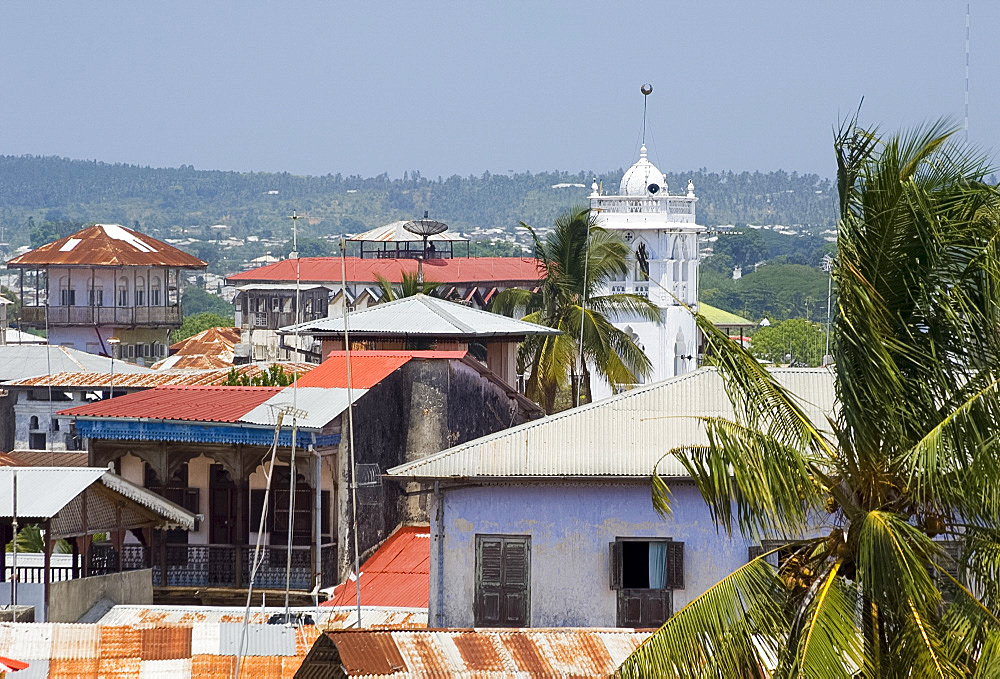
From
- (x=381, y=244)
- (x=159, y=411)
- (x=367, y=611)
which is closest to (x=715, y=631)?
(x=367, y=611)

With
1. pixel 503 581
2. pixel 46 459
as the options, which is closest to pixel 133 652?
pixel 503 581

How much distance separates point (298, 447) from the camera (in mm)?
22031

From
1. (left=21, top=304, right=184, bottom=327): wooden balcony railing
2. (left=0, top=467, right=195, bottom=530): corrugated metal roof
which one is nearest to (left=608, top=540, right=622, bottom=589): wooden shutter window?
(left=0, top=467, right=195, bottom=530): corrugated metal roof

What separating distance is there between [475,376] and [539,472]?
841 centimetres

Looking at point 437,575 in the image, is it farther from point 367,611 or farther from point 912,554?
point 912,554

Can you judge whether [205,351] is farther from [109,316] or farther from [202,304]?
[202,304]

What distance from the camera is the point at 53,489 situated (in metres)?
20.1

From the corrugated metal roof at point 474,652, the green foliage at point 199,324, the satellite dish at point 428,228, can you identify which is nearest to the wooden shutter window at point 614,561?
the corrugated metal roof at point 474,652

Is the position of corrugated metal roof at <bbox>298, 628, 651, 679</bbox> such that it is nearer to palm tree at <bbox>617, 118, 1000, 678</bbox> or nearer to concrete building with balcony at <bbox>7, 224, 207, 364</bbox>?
palm tree at <bbox>617, 118, 1000, 678</bbox>

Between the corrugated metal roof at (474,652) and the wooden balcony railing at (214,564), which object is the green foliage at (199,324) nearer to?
the wooden balcony railing at (214,564)

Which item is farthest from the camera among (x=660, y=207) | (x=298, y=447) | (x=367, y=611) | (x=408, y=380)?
(x=660, y=207)

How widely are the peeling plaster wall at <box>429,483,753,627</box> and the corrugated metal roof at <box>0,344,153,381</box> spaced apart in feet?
90.0

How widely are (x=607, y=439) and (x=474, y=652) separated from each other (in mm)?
3748

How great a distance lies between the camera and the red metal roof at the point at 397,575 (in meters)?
21.2
